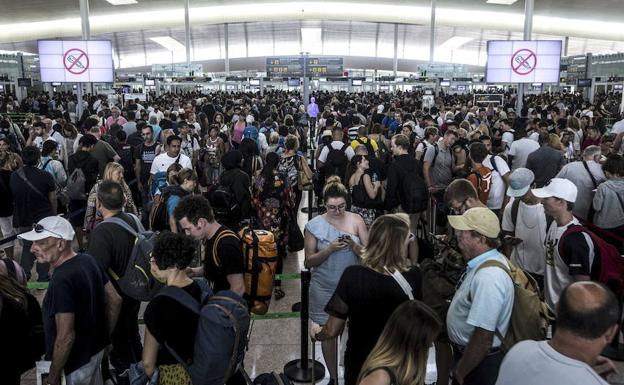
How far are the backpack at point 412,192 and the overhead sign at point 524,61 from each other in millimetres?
7402

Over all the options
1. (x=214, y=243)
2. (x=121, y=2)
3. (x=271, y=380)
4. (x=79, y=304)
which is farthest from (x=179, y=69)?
(x=271, y=380)

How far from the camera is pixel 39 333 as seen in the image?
132 inches

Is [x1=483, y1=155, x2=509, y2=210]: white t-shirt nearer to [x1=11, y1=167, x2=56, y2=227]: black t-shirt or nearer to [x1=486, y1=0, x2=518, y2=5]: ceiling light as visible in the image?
[x1=11, y1=167, x2=56, y2=227]: black t-shirt

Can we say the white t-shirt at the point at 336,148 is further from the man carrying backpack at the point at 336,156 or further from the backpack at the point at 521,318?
the backpack at the point at 521,318

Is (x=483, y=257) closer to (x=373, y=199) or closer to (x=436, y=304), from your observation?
(x=436, y=304)

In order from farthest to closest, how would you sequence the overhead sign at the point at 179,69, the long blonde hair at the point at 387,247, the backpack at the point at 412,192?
the overhead sign at the point at 179,69, the backpack at the point at 412,192, the long blonde hair at the point at 387,247

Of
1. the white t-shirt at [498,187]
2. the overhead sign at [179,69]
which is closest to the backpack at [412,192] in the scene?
the white t-shirt at [498,187]

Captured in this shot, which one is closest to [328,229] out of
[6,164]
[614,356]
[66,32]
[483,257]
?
[483,257]

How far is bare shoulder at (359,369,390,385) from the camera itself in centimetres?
217

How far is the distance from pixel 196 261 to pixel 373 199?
2.04 meters

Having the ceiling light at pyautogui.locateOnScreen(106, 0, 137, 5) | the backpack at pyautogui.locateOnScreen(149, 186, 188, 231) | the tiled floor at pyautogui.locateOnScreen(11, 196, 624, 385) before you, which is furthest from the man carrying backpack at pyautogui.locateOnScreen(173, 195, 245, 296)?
the ceiling light at pyautogui.locateOnScreen(106, 0, 137, 5)

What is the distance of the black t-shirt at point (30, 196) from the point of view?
6.00m

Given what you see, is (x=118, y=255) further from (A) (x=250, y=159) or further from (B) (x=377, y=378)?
(A) (x=250, y=159)

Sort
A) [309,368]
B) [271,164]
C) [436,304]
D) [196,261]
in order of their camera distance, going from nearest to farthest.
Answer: [436,304] → [309,368] → [196,261] → [271,164]
